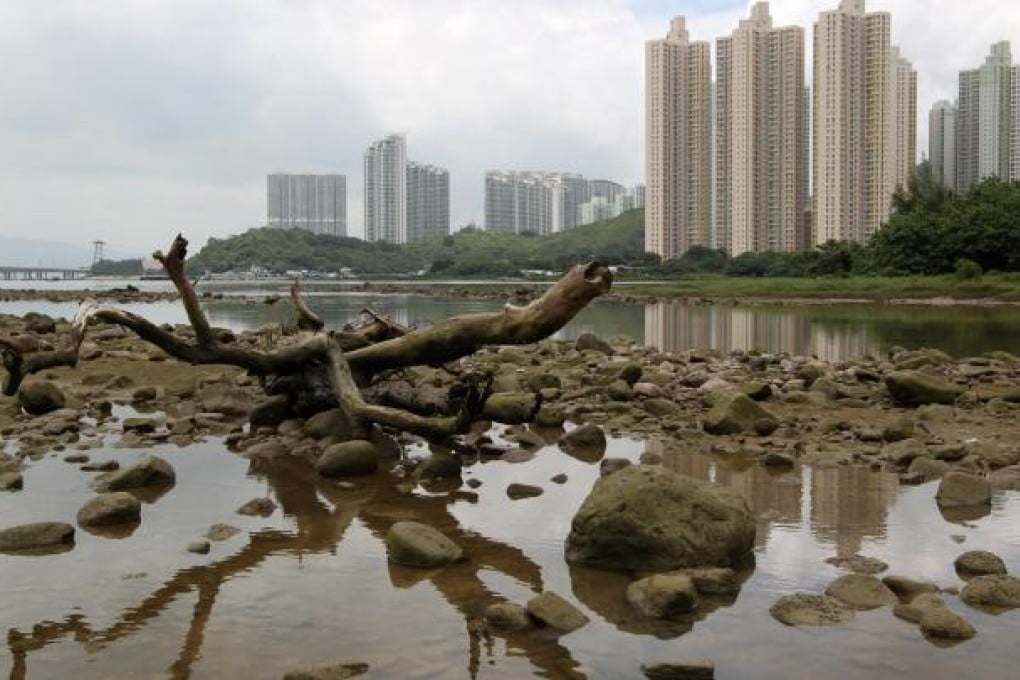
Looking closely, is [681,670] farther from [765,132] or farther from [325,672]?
[765,132]

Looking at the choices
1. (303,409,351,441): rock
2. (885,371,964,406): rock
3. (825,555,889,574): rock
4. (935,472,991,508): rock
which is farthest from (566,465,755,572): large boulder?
(885,371,964,406): rock

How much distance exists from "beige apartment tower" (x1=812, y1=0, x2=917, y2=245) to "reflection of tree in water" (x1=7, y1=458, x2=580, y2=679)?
116498 millimetres

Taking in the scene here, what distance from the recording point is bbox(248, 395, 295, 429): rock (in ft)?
42.6

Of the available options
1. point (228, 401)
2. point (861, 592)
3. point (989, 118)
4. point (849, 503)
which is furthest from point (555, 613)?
point (989, 118)

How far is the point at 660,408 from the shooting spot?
47.0 feet

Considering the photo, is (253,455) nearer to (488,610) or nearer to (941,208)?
(488,610)

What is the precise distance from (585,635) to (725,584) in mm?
1285

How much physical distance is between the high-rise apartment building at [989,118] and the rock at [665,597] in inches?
5587

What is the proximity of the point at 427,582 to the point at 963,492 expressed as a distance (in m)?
5.17

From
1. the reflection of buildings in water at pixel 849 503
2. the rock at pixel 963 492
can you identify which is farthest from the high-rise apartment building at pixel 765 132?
the rock at pixel 963 492

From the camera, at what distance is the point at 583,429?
12250 mm

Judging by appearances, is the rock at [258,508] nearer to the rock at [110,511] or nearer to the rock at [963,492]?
the rock at [110,511]

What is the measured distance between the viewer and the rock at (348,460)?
10.3 metres

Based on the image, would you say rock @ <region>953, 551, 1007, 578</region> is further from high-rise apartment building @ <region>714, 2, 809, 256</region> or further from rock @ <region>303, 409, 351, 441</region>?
high-rise apartment building @ <region>714, 2, 809, 256</region>
